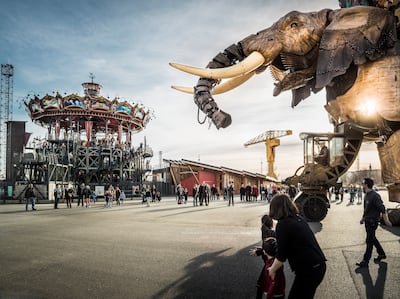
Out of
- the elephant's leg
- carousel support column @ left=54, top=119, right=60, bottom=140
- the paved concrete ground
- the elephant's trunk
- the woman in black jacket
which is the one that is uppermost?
carousel support column @ left=54, top=119, right=60, bottom=140

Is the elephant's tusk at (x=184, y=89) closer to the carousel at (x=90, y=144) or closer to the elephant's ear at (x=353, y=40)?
the elephant's ear at (x=353, y=40)

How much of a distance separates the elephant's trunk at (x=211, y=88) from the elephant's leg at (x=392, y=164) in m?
2.27

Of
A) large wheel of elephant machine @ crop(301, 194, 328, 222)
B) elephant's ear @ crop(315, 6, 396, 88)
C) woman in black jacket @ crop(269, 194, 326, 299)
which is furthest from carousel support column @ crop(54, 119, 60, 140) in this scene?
woman in black jacket @ crop(269, 194, 326, 299)

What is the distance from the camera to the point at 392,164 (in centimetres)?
446

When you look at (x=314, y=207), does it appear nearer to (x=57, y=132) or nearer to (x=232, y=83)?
(x=232, y=83)

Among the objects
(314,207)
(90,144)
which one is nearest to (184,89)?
(314,207)

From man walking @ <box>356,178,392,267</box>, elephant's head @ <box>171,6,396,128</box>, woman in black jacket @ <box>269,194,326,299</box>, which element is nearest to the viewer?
woman in black jacket @ <box>269,194,326,299</box>

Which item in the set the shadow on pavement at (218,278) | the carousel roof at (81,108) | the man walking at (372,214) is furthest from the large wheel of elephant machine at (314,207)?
the carousel roof at (81,108)

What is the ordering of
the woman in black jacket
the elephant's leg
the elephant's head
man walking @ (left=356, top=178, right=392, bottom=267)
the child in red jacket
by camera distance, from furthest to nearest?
1. man walking @ (left=356, top=178, right=392, bottom=267)
2. the elephant's head
3. the elephant's leg
4. the child in red jacket
5. the woman in black jacket

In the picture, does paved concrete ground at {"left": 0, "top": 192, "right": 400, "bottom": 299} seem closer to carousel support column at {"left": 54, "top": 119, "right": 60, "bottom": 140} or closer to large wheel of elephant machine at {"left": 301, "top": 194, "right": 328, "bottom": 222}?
large wheel of elephant machine at {"left": 301, "top": 194, "right": 328, "bottom": 222}

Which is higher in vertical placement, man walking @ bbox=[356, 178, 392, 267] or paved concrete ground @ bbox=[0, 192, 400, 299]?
man walking @ bbox=[356, 178, 392, 267]

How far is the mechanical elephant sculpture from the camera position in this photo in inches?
178

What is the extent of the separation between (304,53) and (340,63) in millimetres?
870

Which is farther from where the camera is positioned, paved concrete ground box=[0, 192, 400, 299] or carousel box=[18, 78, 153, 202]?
carousel box=[18, 78, 153, 202]
